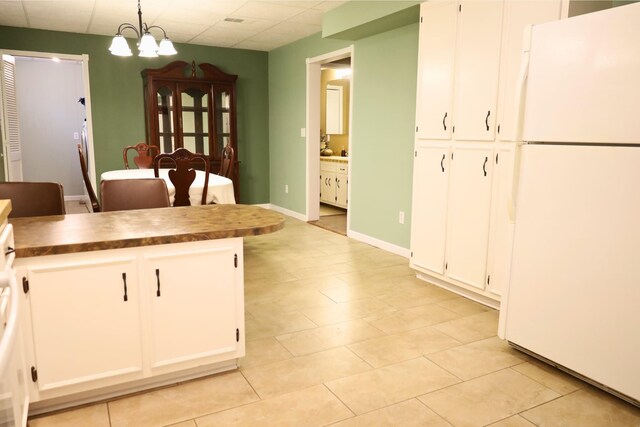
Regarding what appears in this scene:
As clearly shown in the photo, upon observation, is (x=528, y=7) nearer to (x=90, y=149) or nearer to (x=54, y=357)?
(x=54, y=357)

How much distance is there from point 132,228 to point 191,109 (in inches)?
175

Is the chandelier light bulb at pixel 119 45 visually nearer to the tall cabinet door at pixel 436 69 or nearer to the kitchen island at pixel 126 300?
the kitchen island at pixel 126 300

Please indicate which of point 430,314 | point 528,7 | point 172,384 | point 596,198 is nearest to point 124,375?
point 172,384

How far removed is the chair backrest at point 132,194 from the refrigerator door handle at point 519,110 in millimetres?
1963

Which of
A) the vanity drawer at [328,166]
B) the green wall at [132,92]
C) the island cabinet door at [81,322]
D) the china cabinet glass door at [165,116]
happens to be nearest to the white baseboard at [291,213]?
the green wall at [132,92]

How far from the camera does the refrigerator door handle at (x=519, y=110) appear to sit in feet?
7.52

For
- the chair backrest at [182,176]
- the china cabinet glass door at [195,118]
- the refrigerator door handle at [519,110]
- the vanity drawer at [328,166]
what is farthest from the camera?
the vanity drawer at [328,166]

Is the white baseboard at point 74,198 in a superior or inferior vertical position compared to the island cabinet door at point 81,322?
inferior

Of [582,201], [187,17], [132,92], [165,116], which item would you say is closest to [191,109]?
[165,116]

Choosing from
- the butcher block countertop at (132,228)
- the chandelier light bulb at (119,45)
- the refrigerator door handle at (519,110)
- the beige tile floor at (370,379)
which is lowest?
the beige tile floor at (370,379)

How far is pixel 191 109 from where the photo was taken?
6.12 m

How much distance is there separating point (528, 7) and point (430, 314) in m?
1.99

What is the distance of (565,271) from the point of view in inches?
85.8

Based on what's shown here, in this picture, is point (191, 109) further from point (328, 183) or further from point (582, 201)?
point (582, 201)
